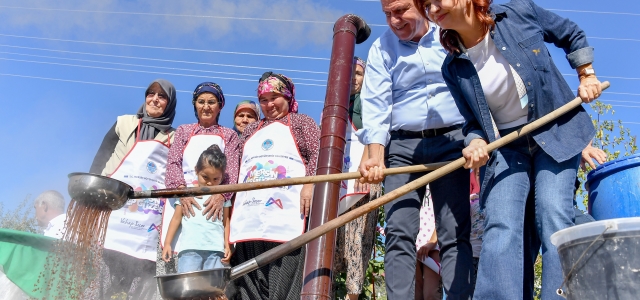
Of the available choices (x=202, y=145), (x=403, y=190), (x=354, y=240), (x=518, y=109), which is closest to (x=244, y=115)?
(x=202, y=145)

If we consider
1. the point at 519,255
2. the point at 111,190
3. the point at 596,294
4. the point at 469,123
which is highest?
the point at 469,123

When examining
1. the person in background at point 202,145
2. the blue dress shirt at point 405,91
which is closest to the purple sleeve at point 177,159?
the person in background at point 202,145

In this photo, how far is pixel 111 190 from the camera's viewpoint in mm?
3820

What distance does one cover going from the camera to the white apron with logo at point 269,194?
468cm

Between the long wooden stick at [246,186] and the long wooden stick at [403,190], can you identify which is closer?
the long wooden stick at [403,190]

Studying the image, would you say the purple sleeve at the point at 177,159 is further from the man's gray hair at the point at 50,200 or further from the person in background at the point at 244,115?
the man's gray hair at the point at 50,200

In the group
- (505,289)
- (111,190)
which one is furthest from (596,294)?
(111,190)

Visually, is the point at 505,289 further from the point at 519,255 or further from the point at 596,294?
the point at 596,294

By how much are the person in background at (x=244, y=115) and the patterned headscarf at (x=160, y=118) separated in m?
0.62

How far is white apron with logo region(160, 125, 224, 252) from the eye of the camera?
5.17 m

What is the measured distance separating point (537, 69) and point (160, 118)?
369 centimetres

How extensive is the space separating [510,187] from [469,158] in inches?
11.0

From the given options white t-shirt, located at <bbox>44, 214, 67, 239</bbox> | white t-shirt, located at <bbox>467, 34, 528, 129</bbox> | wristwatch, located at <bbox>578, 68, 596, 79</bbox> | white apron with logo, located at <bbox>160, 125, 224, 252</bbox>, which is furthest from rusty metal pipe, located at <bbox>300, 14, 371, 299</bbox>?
white t-shirt, located at <bbox>44, 214, 67, 239</bbox>

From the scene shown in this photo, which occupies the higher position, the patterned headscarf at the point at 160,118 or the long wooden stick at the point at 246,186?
the patterned headscarf at the point at 160,118
